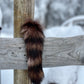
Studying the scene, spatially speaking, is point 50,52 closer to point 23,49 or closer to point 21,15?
point 23,49

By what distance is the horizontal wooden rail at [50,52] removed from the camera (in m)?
1.43

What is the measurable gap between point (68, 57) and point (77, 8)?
13.1 meters

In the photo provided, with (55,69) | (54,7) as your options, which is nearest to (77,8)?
(54,7)

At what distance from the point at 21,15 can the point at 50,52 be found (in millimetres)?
409

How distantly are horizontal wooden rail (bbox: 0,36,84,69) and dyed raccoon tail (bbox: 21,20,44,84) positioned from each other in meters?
0.07

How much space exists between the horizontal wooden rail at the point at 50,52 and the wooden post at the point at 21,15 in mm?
143

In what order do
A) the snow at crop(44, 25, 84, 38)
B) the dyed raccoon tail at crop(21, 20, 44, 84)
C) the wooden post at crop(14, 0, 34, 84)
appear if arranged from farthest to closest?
1. the snow at crop(44, 25, 84, 38)
2. the wooden post at crop(14, 0, 34, 84)
3. the dyed raccoon tail at crop(21, 20, 44, 84)

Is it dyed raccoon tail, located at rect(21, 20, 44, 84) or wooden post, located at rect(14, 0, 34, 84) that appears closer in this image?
dyed raccoon tail, located at rect(21, 20, 44, 84)

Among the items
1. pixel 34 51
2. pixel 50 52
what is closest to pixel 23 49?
pixel 34 51

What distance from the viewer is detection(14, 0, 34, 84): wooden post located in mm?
1489

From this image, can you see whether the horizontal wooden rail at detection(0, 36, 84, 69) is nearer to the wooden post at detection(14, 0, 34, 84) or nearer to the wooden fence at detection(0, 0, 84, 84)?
the wooden fence at detection(0, 0, 84, 84)

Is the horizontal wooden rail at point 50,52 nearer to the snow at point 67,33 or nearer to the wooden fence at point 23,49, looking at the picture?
the wooden fence at point 23,49

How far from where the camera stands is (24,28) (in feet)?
4.82

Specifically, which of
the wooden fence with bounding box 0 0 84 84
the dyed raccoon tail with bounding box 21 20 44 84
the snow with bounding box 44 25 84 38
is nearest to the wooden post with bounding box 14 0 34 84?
the wooden fence with bounding box 0 0 84 84
